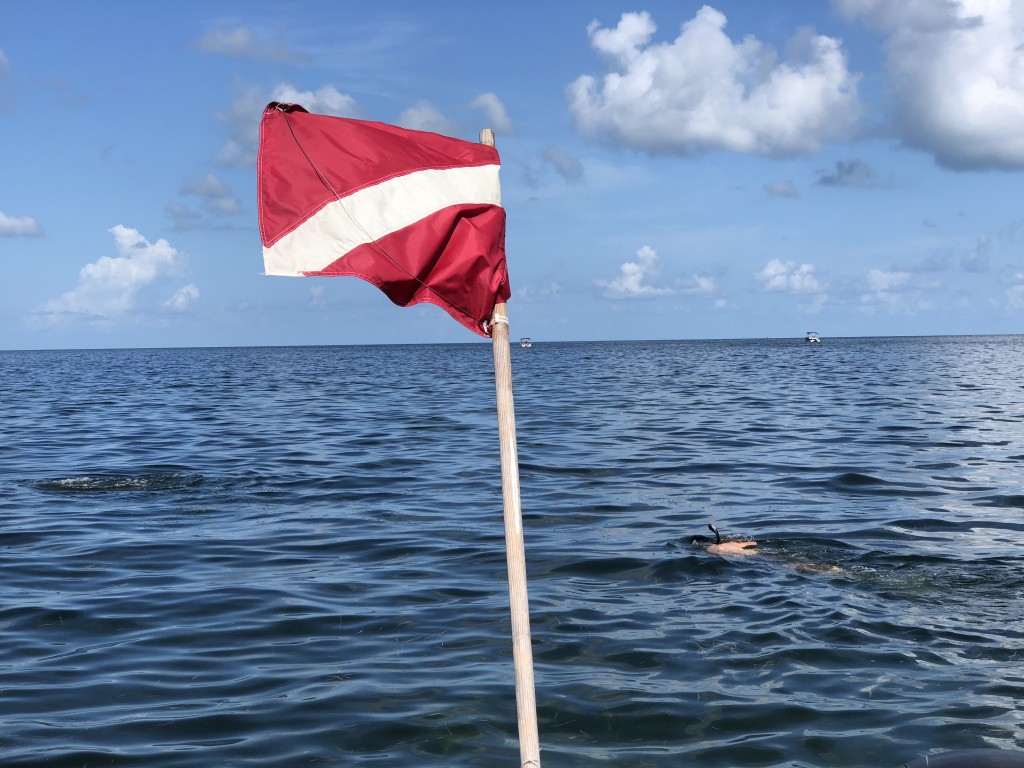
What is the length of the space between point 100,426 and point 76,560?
19.7 m

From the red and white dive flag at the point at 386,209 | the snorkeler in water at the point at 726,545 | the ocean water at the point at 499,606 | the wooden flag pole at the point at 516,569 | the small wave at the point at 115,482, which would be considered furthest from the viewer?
the small wave at the point at 115,482

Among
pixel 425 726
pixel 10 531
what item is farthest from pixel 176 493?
pixel 425 726

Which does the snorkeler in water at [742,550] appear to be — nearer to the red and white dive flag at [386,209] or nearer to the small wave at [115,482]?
the red and white dive flag at [386,209]

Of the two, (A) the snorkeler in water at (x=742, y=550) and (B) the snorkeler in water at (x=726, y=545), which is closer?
(A) the snorkeler in water at (x=742, y=550)

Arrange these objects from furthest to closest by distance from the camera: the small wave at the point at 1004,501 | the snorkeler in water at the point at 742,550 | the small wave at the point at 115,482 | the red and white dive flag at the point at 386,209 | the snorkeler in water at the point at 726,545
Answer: the small wave at the point at 115,482
the small wave at the point at 1004,501
the snorkeler in water at the point at 726,545
the snorkeler in water at the point at 742,550
the red and white dive flag at the point at 386,209

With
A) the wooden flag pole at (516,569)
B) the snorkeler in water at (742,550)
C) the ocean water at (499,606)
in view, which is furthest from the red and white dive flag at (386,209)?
the snorkeler in water at (742,550)

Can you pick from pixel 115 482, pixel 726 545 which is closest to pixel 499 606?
pixel 726 545

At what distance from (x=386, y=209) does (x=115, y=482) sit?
1575 cm

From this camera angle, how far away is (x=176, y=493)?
1727 centimetres

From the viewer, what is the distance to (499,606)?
10133 millimetres

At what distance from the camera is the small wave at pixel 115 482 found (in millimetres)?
17734

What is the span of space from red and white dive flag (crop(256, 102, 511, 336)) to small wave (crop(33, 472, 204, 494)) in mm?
14760

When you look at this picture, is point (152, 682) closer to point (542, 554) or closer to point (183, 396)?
point (542, 554)

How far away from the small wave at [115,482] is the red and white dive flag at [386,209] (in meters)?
14.8
